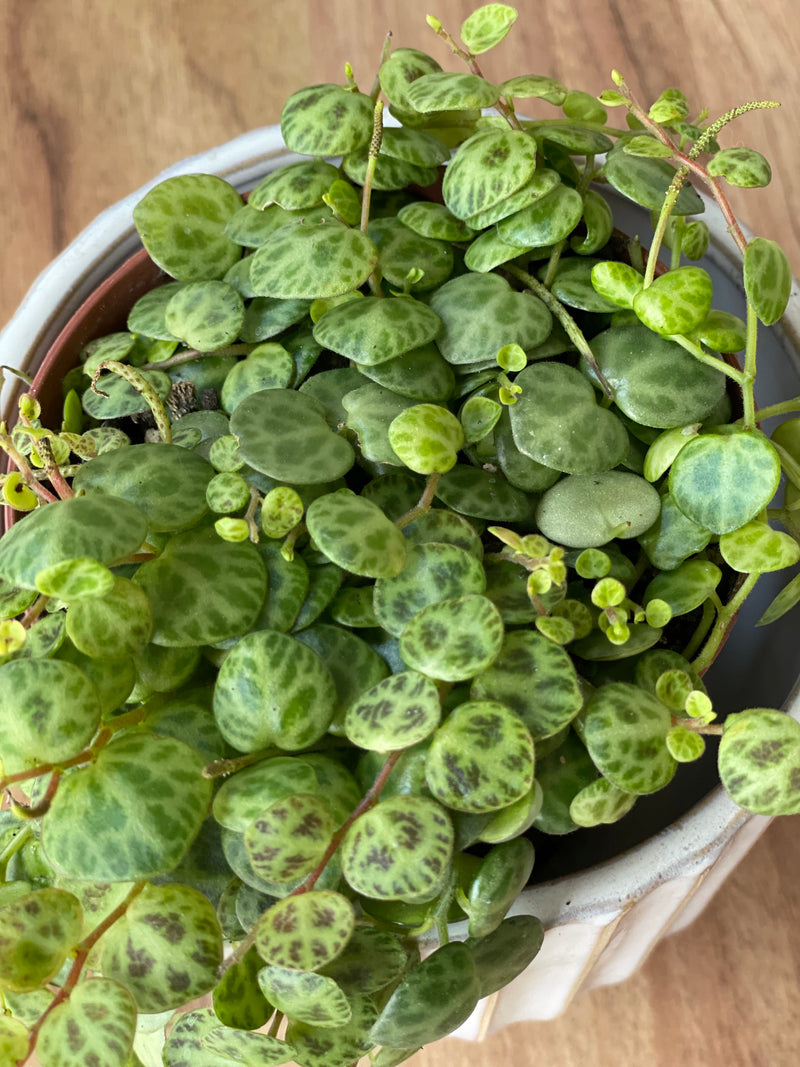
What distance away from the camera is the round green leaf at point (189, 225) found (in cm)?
63

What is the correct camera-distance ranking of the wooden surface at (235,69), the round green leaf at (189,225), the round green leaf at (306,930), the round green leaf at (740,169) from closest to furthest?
the round green leaf at (306,930)
the round green leaf at (740,169)
the round green leaf at (189,225)
the wooden surface at (235,69)

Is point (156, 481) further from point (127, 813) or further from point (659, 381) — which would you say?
point (659, 381)

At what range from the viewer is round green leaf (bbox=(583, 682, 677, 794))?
47cm

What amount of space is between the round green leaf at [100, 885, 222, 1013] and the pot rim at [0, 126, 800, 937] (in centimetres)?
20

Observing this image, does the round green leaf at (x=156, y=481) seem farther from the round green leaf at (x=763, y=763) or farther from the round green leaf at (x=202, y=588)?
the round green leaf at (x=763, y=763)

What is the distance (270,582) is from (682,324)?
27cm

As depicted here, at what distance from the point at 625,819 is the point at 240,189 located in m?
0.57

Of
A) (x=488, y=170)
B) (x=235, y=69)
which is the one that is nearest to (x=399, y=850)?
(x=488, y=170)

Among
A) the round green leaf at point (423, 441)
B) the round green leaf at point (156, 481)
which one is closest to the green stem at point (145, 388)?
the round green leaf at point (156, 481)

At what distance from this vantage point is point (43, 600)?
1.70 feet

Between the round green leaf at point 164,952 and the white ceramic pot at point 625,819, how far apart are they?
0.16 meters

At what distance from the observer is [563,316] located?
0.58 meters

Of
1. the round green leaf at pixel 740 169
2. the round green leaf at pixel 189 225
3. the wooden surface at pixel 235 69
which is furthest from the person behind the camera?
the wooden surface at pixel 235 69

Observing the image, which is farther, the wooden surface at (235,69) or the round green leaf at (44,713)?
the wooden surface at (235,69)
